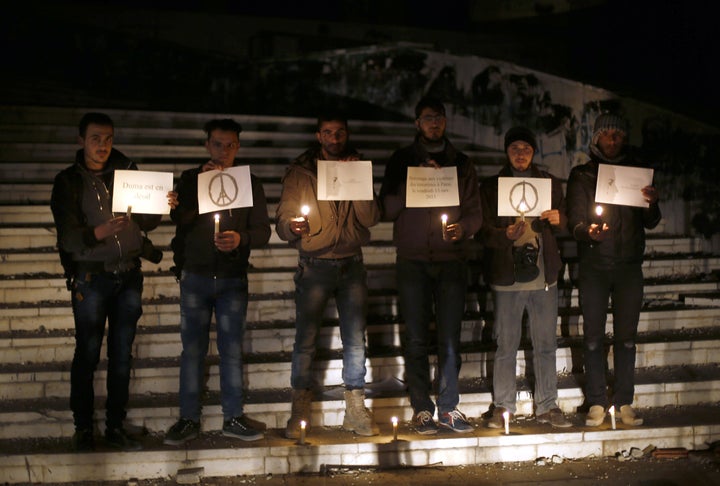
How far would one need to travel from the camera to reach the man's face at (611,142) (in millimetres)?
5570

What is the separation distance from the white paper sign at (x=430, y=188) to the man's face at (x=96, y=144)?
2.11 m

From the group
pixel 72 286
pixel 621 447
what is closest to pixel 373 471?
pixel 621 447

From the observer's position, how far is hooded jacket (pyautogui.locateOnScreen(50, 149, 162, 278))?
490cm

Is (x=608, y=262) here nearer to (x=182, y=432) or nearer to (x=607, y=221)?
(x=607, y=221)

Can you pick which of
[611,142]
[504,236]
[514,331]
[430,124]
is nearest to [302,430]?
[514,331]

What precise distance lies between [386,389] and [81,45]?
11.2 metres

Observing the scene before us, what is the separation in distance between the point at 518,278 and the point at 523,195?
624mm

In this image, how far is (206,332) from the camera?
209 inches

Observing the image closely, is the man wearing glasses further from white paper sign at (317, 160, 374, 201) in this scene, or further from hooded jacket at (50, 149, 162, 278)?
hooded jacket at (50, 149, 162, 278)

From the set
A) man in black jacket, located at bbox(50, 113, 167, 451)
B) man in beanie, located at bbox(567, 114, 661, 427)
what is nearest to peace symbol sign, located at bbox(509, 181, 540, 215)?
man in beanie, located at bbox(567, 114, 661, 427)

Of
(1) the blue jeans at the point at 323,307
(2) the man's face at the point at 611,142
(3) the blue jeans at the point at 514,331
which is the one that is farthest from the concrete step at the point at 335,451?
(2) the man's face at the point at 611,142

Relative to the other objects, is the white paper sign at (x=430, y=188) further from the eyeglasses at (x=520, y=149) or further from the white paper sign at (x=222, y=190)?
the white paper sign at (x=222, y=190)

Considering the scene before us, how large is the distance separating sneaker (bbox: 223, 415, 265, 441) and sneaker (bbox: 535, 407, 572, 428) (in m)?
2.18

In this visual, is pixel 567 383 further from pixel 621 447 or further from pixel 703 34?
pixel 703 34
